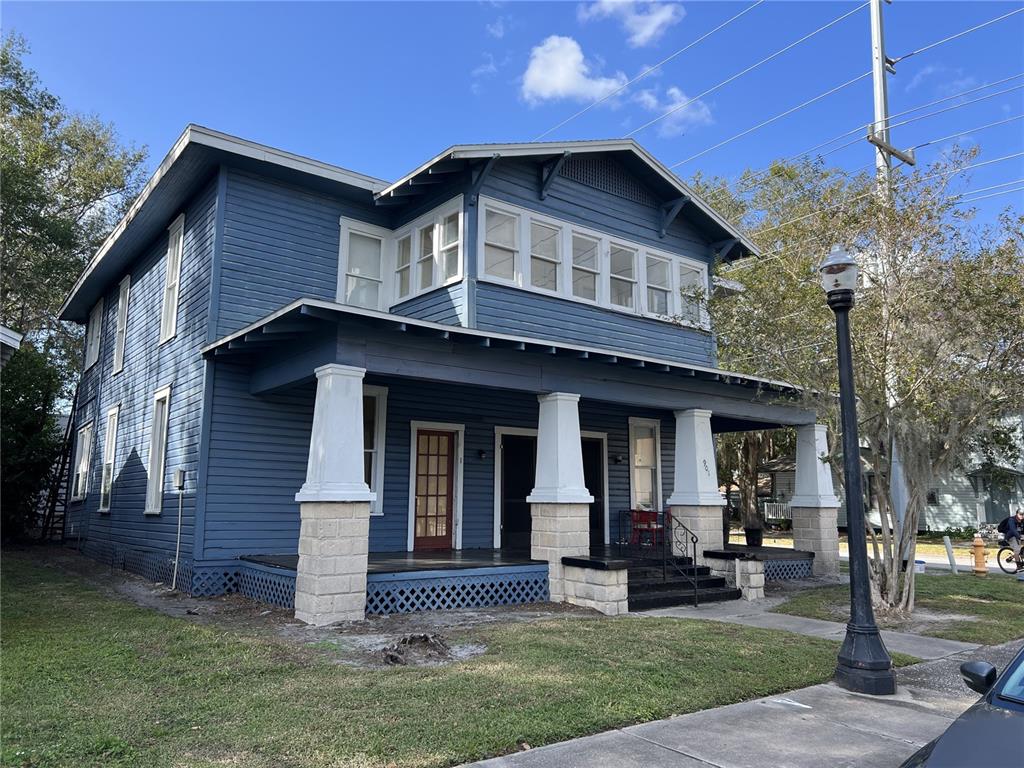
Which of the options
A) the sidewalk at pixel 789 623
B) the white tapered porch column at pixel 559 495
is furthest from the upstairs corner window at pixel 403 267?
the sidewalk at pixel 789 623

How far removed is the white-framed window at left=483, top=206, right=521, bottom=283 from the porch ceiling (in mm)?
1919

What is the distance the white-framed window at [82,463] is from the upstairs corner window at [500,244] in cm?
1176

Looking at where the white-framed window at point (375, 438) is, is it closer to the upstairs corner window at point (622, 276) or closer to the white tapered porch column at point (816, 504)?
the upstairs corner window at point (622, 276)

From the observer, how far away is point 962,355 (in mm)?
8891

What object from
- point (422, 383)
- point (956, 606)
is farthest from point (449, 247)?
point (956, 606)

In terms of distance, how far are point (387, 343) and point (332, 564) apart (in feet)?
8.90

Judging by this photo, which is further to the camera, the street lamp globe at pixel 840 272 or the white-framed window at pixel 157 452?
the white-framed window at pixel 157 452

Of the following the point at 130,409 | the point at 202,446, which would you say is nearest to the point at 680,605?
the point at 202,446

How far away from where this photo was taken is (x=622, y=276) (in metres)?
13.1

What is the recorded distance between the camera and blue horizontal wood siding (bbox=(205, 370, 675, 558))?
1034 centimetres

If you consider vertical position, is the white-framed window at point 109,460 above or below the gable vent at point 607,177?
below

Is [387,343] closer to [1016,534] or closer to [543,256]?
[543,256]

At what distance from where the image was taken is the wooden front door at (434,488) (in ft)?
39.7

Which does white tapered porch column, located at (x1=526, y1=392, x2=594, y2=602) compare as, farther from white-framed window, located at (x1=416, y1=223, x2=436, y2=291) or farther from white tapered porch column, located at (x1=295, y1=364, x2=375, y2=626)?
white-framed window, located at (x1=416, y1=223, x2=436, y2=291)
